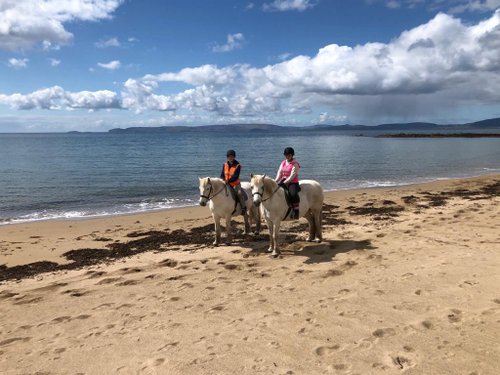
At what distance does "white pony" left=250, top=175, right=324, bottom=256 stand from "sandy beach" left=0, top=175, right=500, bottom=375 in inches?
19.8

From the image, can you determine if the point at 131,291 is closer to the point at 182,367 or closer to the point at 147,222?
the point at 182,367

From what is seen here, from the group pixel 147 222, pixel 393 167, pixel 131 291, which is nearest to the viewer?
pixel 131 291

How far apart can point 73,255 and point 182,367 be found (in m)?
6.70

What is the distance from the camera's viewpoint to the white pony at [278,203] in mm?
8891

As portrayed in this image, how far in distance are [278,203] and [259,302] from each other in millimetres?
3342

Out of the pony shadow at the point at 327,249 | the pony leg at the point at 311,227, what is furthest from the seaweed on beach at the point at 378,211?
the pony leg at the point at 311,227

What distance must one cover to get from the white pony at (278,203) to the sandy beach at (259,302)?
0.50 metres

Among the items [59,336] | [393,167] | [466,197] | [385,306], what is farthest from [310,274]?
[393,167]

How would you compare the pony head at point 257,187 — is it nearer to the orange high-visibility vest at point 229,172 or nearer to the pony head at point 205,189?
the pony head at point 205,189

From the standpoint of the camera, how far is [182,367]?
4.64m

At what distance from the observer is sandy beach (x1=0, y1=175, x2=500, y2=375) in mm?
4770

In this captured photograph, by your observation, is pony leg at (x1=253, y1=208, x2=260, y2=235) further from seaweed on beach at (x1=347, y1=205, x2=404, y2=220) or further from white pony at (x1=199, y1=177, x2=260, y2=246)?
seaweed on beach at (x1=347, y1=205, x2=404, y2=220)

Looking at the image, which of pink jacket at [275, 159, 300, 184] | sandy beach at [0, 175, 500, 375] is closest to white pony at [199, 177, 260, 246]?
sandy beach at [0, 175, 500, 375]

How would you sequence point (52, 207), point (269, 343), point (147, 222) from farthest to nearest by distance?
point (52, 207)
point (147, 222)
point (269, 343)
